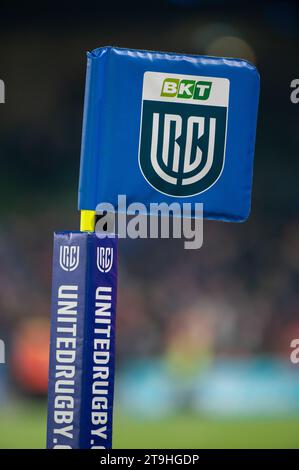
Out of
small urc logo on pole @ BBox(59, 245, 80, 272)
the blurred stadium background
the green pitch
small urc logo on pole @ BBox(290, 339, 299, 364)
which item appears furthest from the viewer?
small urc logo on pole @ BBox(290, 339, 299, 364)

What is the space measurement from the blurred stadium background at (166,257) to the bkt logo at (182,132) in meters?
3.67

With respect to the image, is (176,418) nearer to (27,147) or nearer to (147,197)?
(27,147)

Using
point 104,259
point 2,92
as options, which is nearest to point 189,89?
point 104,259

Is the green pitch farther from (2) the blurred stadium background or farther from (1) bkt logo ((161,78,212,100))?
(1) bkt logo ((161,78,212,100))

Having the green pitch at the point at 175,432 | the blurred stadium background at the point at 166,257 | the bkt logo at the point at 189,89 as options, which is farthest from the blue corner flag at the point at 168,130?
the blurred stadium background at the point at 166,257

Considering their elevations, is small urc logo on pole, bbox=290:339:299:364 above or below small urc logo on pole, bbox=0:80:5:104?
below

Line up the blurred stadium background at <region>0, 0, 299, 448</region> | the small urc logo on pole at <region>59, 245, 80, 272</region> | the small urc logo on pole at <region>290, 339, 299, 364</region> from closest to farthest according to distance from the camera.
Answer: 1. the small urc logo on pole at <region>59, 245, 80, 272</region>
2. the blurred stadium background at <region>0, 0, 299, 448</region>
3. the small urc logo on pole at <region>290, 339, 299, 364</region>

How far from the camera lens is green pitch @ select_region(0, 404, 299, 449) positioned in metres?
6.13

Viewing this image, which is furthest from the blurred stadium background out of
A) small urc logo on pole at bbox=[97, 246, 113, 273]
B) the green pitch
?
small urc logo on pole at bbox=[97, 246, 113, 273]

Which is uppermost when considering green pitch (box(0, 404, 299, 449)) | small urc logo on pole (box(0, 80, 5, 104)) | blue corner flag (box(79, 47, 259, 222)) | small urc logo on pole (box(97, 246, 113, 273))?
small urc logo on pole (box(0, 80, 5, 104))

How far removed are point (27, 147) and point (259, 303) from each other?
7.25 feet

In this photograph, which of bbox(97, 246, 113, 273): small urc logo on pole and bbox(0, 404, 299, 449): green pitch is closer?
bbox(97, 246, 113, 273): small urc logo on pole

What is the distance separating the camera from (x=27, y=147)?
689 centimetres
